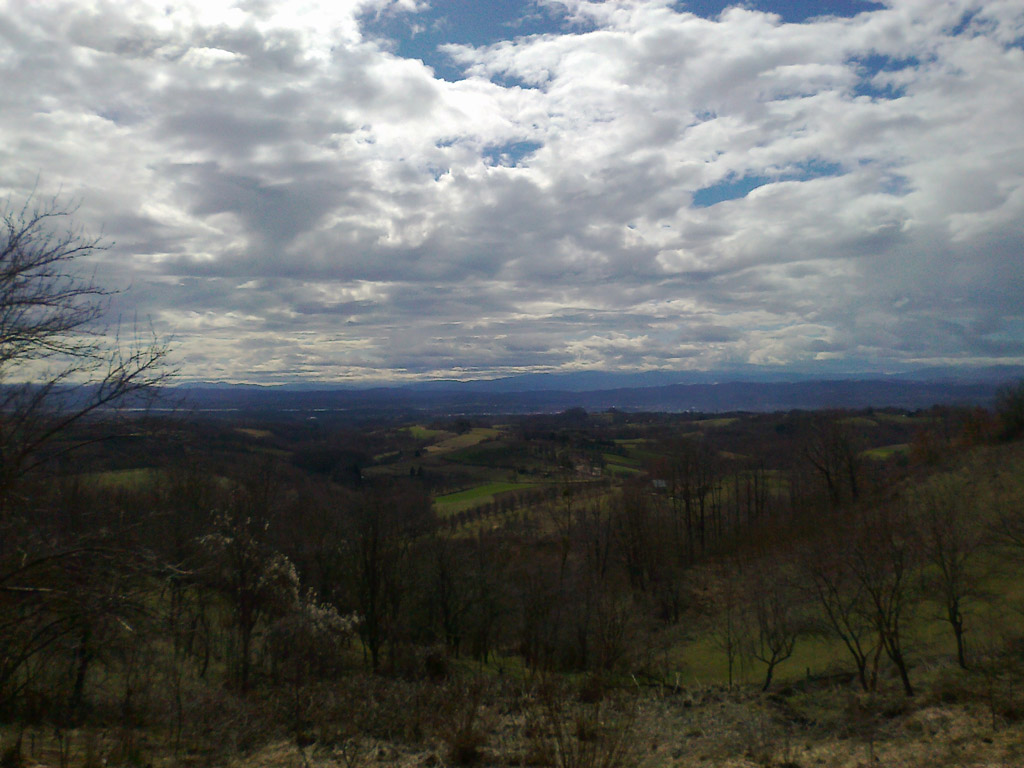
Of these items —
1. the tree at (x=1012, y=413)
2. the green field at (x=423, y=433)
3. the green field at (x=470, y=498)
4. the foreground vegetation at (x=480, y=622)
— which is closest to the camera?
the foreground vegetation at (x=480, y=622)

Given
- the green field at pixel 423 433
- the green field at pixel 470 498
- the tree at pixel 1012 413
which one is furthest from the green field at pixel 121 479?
the green field at pixel 423 433

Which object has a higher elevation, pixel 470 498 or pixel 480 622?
pixel 470 498

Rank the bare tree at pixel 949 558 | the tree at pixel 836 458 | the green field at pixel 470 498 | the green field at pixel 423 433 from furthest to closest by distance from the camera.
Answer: the green field at pixel 423 433, the tree at pixel 836 458, the green field at pixel 470 498, the bare tree at pixel 949 558

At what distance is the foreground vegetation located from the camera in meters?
8.89

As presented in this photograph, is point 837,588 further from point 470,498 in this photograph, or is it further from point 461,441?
point 461,441

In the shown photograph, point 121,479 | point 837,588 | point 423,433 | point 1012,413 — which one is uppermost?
point 1012,413

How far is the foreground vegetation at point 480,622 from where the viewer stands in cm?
889

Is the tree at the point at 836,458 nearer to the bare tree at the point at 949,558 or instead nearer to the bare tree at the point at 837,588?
the bare tree at the point at 949,558

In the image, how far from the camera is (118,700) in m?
12.9

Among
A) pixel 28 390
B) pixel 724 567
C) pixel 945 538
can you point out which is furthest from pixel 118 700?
pixel 724 567

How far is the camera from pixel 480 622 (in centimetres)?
2997

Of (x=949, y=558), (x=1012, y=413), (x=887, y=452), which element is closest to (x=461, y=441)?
→ (x=887, y=452)

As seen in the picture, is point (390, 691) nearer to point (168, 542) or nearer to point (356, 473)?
point (168, 542)

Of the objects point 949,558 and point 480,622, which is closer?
point 949,558
